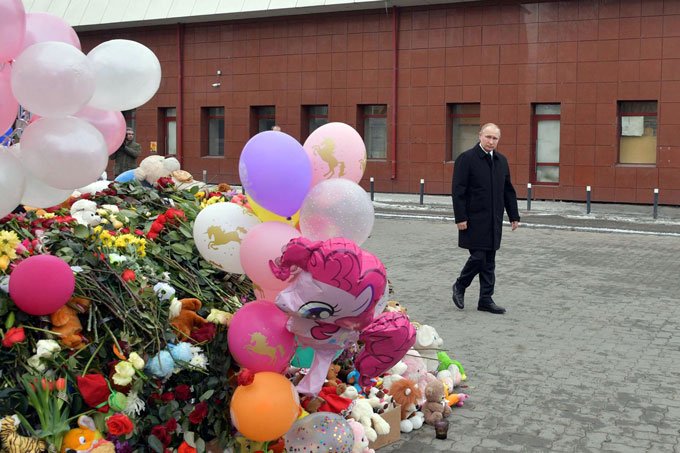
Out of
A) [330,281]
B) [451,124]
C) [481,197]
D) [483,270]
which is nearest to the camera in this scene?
[330,281]

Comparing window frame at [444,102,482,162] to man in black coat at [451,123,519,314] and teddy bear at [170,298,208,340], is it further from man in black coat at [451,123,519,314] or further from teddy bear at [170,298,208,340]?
teddy bear at [170,298,208,340]

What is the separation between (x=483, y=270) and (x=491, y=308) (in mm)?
441

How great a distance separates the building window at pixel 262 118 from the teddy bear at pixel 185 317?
25606mm

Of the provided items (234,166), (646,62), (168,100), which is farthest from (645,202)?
(168,100)

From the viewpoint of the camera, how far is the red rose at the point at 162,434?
4.05 m

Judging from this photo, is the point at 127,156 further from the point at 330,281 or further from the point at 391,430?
the point at 330,281

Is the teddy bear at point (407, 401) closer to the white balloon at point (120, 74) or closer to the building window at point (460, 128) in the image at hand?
the white balloon at point (120, 74)

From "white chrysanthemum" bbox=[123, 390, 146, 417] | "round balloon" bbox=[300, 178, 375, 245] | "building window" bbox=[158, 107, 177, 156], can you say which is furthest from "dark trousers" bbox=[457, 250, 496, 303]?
"building window" bbox=[158, 107, 177, 156]

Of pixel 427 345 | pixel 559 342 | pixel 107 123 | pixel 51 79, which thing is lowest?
pixel 559 342

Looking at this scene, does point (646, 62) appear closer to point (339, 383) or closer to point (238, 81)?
point (238, 81)

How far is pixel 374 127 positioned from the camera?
2806 cm

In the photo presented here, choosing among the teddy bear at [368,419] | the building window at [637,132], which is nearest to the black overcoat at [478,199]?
the teddy bear at [368,419]

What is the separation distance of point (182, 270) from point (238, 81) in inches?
1011

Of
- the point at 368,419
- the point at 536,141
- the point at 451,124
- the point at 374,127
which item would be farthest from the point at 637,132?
the point at 368,419
